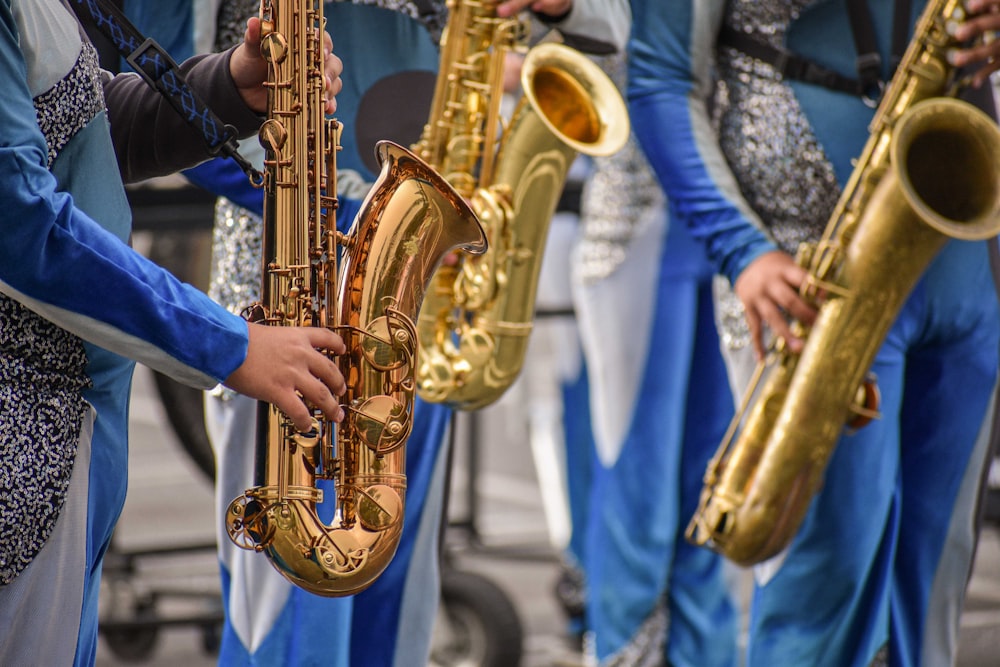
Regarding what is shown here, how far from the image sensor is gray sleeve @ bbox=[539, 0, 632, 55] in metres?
2.88

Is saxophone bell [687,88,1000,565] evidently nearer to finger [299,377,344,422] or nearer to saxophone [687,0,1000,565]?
saxophone [687,0,1000,565]

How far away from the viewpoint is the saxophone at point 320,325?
1.88 meters

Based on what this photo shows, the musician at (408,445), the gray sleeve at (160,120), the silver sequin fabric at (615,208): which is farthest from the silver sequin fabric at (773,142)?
the gray sleeve at (160,120)

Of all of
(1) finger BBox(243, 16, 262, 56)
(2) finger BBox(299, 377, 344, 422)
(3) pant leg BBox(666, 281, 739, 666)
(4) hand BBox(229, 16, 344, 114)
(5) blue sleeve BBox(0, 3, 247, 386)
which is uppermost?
(1) finger BBox(243, 16, 262, 56)

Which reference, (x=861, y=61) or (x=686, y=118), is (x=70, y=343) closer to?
(x=686, y=118)

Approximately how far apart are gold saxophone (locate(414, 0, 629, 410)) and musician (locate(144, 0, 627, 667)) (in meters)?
0.06

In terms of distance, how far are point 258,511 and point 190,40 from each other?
35.5 inches

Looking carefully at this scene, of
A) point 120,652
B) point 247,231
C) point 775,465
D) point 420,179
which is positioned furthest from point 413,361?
point 120,652

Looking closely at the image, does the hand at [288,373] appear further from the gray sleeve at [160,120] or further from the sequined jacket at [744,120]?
the sequined jacket at [744,120]

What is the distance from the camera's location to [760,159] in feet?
9.78

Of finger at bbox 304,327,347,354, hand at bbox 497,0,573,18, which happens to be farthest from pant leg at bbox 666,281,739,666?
finger at bbox 304,327,347,354

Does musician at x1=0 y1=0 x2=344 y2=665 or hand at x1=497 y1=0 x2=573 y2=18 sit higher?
hand at x1=497 y1=0 x2=573 y2=18

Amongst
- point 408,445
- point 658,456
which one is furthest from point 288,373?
point 658,456

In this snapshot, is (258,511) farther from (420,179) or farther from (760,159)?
(760,159)
